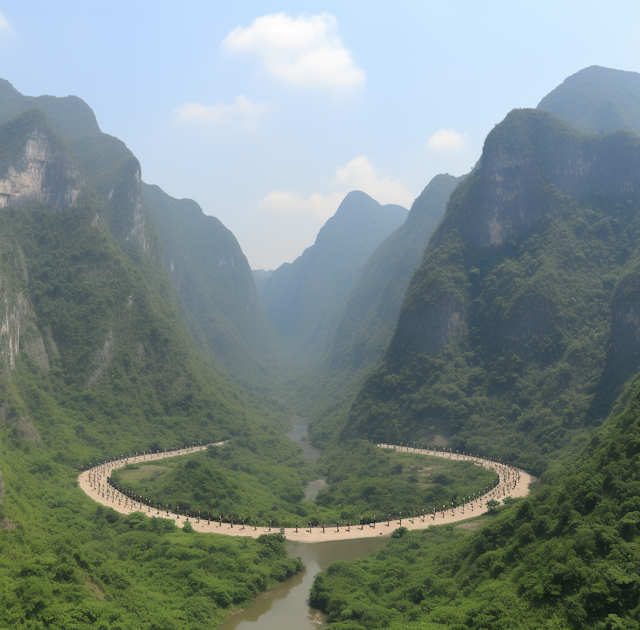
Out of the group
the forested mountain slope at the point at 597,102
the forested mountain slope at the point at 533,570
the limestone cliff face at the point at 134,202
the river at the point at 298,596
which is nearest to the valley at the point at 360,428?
the forested mountain slope at the point at 533,570

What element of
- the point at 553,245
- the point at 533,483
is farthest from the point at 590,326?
the point at 533,483

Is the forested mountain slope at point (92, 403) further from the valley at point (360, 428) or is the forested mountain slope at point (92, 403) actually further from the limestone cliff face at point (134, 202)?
the limestone cliff face at point (134, 202)

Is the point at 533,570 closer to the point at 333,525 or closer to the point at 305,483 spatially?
the point at 333,525

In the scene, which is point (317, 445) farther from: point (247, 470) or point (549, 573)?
point (549, 573)

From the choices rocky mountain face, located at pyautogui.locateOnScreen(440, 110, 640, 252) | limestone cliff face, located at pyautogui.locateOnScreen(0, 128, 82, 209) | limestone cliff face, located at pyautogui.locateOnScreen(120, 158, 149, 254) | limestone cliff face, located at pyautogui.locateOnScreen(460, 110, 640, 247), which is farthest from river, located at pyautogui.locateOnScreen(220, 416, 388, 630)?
limestone cliff face, located at pyautogui.locateOnScreen(120, 158, 149, 254)

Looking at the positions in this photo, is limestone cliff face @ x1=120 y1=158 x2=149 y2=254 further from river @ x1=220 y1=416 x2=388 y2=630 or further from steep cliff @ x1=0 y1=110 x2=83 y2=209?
river @ x1=220 y1=416 x2=388 y2=630

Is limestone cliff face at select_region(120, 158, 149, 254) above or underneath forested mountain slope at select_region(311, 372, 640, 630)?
above
